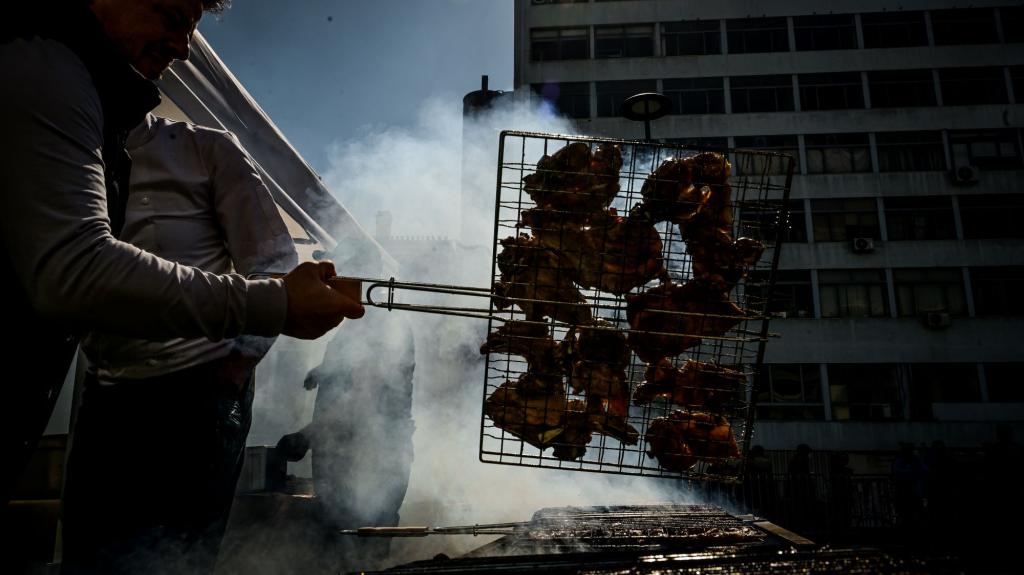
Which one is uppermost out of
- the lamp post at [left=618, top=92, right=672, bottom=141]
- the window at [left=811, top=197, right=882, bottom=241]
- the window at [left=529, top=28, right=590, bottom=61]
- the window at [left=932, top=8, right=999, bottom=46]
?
the window at [left=932, top=8, right=999, bottom=46]

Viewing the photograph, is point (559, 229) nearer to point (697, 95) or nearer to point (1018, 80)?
point (697, 95)

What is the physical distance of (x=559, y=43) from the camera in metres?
23.9

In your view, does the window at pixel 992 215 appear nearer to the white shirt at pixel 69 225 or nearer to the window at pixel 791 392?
the window at pixel 791 392

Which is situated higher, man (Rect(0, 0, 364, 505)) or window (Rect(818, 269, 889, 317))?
window (Rect(818, 269, 889, 317))

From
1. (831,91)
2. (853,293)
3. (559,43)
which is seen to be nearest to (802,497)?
(853,293)

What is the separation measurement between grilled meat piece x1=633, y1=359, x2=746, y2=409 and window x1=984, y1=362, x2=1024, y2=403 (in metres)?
23.9

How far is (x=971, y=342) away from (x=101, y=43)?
26329 millimetres

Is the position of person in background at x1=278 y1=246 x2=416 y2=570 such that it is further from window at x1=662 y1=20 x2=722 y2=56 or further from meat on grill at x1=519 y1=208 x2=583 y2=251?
window at x1=662 y1=20 x2=722 y2=56

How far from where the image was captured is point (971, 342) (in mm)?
20281

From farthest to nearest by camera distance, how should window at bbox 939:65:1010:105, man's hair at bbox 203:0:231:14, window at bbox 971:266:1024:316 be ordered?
window at bbox 939:65:1010:105
window at bbox 971:266:1024:316
man's hair at bbox 203:0:231:14

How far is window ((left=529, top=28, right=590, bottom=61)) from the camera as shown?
23.8 m

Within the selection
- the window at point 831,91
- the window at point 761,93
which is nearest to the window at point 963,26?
the window at point 831,91

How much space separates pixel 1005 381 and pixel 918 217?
671cm

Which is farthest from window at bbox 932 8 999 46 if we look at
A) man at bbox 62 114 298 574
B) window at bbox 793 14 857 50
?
man at bbox 62 114 298 574
